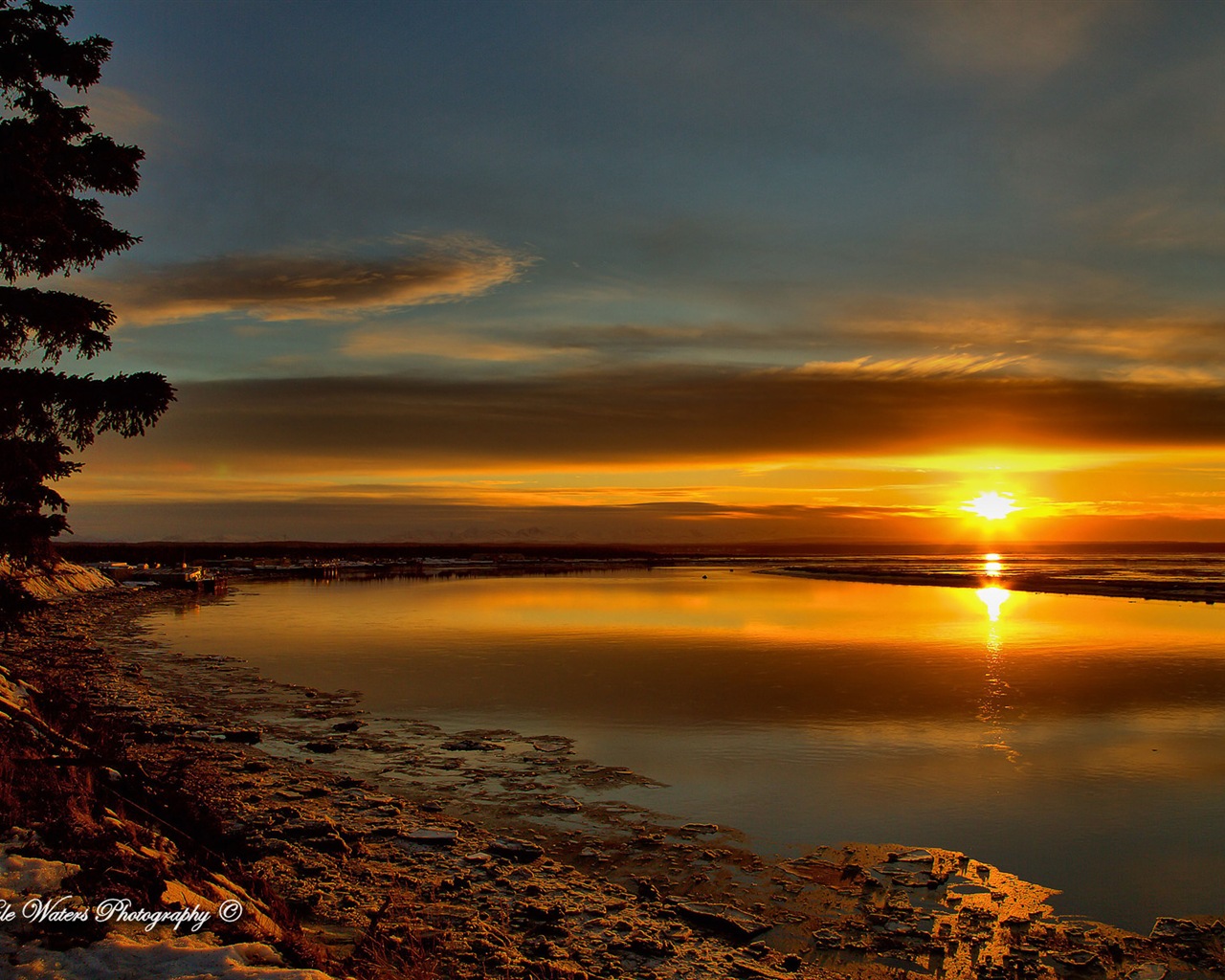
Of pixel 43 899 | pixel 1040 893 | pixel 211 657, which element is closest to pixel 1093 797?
pixel 1040 893

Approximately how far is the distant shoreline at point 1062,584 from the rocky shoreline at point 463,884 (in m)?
45.3

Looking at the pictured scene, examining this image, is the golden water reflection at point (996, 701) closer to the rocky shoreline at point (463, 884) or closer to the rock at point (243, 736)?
the rocky shoreline at point (463, 884)

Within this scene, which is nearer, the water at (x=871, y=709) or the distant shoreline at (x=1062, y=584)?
the water at (x=871, y=709)

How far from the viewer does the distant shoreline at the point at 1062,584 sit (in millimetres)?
49156

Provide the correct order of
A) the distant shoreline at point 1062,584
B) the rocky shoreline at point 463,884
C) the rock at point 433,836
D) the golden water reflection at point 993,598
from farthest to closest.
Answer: the distant shoreline at point 1062,584 → the golden water reflection at point 993,598 → the rock at point 433,836 → the rocky shoreline at point 463,884

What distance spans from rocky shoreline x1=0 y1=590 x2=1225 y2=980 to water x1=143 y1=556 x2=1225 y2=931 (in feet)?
2.89

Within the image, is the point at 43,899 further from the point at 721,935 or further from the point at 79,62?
the point at 79,62

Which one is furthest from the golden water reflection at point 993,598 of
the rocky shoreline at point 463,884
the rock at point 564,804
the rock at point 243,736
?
the rock at point 243,736

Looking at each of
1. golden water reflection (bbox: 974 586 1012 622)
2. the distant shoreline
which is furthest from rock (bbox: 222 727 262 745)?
the distant shoreline

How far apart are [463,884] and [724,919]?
2.70 m

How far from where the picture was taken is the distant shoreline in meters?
49.2

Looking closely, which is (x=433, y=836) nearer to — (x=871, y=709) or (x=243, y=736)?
(x=243, y=736)

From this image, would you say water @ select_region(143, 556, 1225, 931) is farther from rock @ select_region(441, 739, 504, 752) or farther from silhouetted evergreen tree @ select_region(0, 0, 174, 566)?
silhouetted evergreen tree @ select_region(0, 0, 174, 566)

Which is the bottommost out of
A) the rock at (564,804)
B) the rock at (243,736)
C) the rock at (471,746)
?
the rock at (243,736)
